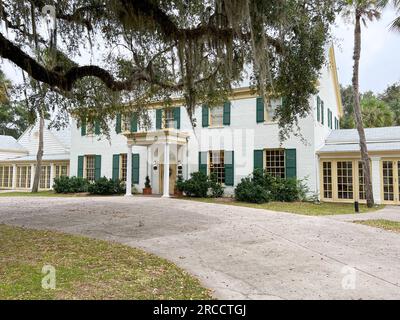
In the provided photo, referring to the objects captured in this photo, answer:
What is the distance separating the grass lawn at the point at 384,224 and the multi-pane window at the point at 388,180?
579 cm

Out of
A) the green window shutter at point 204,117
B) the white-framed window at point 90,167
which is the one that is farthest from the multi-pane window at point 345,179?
the white-framed window at point 90,167

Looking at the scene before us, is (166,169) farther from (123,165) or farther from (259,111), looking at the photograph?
(259,111)

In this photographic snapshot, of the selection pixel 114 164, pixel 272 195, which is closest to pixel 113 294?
pixel 272 195

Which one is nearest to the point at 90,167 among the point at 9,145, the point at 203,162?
the point at 203,162

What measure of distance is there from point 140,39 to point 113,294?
538cm

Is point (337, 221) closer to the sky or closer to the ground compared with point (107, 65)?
closer to the ground

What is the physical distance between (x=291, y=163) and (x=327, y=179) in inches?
78.2

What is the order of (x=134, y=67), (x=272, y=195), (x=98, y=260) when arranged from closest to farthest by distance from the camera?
1. (x=98, y=260)
2. (x=134, y=67)
3. (x=272, y=195)

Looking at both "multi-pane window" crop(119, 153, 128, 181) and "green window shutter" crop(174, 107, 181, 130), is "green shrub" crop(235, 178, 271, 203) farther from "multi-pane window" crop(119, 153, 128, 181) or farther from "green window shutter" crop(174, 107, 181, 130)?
"multi-pane window" crop(119, 153, 128, 181)

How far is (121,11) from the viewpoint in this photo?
6082 mm

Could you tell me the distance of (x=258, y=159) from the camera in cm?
1614
